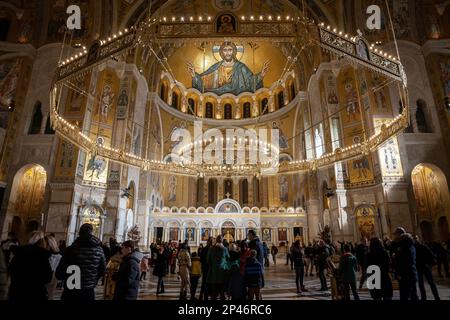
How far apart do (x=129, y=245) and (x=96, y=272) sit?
0.87 m

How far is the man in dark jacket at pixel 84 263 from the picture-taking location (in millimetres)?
3133

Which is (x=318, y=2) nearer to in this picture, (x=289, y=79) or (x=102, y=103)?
(x=289, y=79)

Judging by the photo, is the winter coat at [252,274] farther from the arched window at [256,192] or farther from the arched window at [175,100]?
the arched window at [175,100]

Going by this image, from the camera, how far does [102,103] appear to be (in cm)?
1636

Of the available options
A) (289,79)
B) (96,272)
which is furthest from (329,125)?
(96,272)

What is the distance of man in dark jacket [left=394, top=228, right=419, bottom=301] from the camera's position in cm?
433

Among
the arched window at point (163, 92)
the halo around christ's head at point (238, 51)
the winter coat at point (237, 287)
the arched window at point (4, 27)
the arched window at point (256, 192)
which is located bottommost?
the winter coat at point (237, 287)

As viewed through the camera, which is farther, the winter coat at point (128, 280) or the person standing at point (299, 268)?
the person standing at point (299, 268)

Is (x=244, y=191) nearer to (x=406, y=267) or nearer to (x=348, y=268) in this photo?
(x=348, y=268)

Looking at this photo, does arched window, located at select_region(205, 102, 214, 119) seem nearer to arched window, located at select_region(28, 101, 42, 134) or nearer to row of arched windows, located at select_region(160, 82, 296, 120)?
row of arched windows, located at select_region(160, 82, 296, 120)

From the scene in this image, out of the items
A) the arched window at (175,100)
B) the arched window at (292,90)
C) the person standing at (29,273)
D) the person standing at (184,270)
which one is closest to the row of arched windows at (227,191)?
the arched window at (175,100)

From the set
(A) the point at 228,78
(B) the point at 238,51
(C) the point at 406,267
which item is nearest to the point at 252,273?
(C) the point at 406,267

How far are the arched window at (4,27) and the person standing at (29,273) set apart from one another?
18301 millimetres

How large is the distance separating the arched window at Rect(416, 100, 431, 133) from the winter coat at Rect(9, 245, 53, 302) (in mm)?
16570
